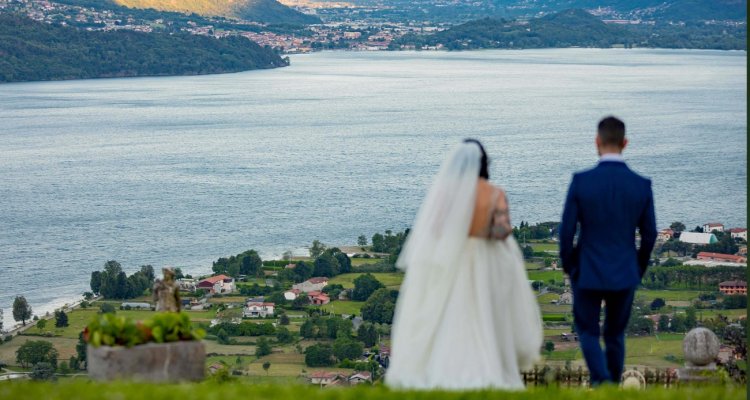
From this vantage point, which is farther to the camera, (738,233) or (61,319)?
(738,233)

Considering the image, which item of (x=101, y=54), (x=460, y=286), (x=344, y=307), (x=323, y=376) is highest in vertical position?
(x=101, y=54)

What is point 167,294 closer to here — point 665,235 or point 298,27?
point 665,235

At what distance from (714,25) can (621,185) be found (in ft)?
477

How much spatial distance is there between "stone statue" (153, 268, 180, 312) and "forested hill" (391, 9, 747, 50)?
443 ft

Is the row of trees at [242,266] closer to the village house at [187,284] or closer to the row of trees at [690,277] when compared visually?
the village house at [187,284]

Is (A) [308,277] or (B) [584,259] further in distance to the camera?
(A) [308,277]

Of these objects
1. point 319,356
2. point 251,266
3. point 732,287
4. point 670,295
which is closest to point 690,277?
point 670,295

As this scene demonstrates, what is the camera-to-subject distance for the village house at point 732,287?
85.8ft

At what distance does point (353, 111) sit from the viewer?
261 ft

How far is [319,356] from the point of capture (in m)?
22.1

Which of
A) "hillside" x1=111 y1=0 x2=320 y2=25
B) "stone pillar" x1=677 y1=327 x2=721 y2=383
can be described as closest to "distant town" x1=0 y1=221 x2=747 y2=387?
"stone pillar" x1=677 y1=327 x2=721 y2=383

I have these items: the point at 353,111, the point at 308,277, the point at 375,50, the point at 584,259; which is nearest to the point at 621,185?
the point at 584,259

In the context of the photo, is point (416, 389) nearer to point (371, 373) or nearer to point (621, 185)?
point (621, 185)

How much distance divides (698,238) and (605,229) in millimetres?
29049
